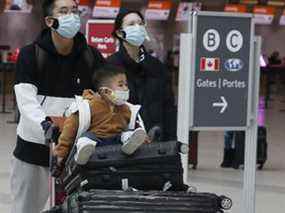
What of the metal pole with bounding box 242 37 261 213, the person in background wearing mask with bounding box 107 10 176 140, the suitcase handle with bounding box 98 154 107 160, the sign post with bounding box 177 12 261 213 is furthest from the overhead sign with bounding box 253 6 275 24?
the suitcase handle with bounding box 98 154 107 160

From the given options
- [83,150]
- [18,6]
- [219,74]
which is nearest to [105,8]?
[18,6]

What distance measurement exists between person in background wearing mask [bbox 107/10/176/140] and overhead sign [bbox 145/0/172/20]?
23.1 m

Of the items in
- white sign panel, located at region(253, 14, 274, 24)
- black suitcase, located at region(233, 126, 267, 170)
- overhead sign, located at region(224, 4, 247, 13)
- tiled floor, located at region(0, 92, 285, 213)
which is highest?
overhead sign, located at region(224, 4, 247, 13)

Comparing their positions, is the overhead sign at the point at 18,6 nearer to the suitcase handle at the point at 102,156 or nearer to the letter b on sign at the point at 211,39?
the letter b on sign at the point at 211,39

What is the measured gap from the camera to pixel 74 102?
12.9ft

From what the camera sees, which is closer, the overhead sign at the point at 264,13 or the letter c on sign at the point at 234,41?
the letter c on sign at the point at 234,41

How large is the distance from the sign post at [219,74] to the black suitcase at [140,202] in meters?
1.57

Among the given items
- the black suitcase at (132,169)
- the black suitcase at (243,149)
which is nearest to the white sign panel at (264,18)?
the black suitcase at (243,149)

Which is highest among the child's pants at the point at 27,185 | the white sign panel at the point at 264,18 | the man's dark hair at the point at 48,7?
the white sign panel at the point at 264,18

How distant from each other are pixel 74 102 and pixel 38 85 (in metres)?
0.32

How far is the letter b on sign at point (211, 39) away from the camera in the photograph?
5.09 metres

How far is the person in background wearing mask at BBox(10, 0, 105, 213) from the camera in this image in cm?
410

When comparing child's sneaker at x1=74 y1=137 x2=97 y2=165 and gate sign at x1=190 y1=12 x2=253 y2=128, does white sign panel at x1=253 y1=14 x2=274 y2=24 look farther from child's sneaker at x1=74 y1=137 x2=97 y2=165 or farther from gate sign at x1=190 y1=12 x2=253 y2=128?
child's sneaker at x1=74 y1=137 x2=97 y2=165

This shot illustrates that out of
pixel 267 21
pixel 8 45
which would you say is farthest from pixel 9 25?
pixel 267 21
